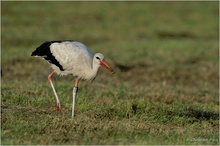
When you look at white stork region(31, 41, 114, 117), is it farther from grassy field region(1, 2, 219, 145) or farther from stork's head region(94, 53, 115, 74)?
grassy field region(1, 2, 219, 145)

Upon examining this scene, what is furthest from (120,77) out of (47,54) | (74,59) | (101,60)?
(101,60)

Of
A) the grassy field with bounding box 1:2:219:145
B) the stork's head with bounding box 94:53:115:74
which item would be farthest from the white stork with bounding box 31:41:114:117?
the grassy field with bounding box 1:2:219:145

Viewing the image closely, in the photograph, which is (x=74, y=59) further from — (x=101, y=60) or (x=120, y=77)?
(x=120, y=77)

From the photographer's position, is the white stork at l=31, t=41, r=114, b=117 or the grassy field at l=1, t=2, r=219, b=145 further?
the white stork at l=31, t=41, r=114, b=117

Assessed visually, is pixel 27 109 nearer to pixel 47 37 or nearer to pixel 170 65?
pixel 170 65

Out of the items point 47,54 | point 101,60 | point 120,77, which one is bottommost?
point 120,77

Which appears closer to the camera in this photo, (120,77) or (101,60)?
(101,60)

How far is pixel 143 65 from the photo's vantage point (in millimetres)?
15031

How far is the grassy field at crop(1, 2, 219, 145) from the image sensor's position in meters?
6.88

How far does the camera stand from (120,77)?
13.7m

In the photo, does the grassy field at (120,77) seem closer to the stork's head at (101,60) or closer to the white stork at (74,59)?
the white stork at (74,59)

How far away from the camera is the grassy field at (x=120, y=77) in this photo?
688cm

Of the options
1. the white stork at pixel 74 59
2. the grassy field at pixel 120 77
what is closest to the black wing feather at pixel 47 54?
the white stork at pixel 74 59

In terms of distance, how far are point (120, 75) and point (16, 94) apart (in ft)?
18.5
